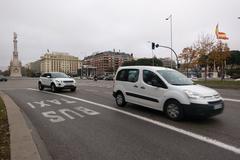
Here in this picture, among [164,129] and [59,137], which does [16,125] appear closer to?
[59,137]

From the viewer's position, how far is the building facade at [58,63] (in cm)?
13075

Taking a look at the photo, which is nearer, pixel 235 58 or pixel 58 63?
pixel 235 58

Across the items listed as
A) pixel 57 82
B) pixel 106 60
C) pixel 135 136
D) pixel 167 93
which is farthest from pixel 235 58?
pixel 135 136

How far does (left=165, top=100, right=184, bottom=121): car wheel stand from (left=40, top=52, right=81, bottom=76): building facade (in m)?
125

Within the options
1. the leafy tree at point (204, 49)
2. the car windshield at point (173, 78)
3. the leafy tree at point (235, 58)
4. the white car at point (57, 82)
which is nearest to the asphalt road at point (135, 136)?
the car windshield at point (173, 78)

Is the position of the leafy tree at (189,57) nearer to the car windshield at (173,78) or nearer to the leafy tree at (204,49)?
the leafy tree at (204,49)

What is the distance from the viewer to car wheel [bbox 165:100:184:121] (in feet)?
24.1

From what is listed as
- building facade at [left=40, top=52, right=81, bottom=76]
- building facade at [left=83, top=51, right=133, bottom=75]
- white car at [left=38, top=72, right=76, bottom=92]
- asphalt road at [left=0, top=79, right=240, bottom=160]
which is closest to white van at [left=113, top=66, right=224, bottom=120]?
asphalt road at [left=0, top=79, right=240, bottom=160]

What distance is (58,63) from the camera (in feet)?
449

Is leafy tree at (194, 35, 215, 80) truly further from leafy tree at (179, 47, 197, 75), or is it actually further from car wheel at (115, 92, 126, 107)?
car wheel at (115, 92, 126, 107)

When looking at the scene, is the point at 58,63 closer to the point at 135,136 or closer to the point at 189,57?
the point at 189,57

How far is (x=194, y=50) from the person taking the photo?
4466 centimetres

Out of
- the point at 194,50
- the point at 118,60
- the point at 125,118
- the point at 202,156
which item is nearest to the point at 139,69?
the point at 125,118

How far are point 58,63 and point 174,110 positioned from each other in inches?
5306
